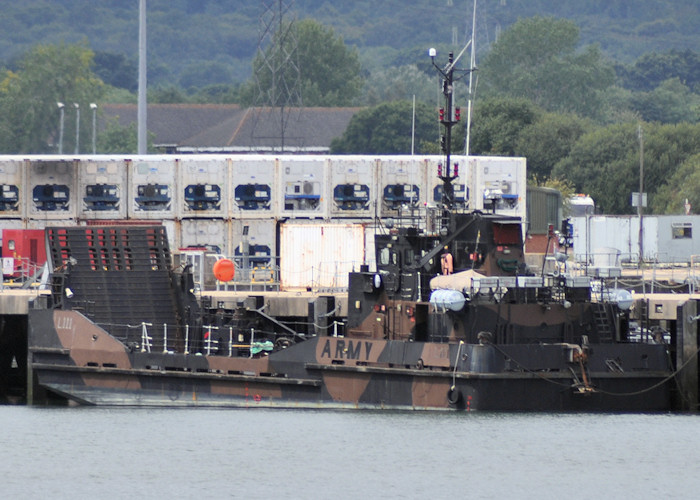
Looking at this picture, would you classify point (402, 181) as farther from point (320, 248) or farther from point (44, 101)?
point (44, 101)

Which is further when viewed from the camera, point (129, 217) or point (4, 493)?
point (129, 217)

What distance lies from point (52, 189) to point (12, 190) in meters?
1.31

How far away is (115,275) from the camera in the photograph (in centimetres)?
4159

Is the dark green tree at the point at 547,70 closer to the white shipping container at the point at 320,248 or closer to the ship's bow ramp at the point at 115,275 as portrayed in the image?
the white shipping container at the point at 320,248

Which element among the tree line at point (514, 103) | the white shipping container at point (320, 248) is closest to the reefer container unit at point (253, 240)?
the white shipping container at point (320, 248)

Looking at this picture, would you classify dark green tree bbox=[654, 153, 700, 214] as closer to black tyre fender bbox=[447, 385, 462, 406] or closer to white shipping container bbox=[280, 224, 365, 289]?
white shipping container bbox=[280, 224, 365, 289]

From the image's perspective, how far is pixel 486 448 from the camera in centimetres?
3484

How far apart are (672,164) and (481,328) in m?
58.4

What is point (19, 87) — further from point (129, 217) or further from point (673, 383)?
point (673, 383)

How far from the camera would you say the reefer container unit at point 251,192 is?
2151 inches

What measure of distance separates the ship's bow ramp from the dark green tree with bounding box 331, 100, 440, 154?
75.5 metres

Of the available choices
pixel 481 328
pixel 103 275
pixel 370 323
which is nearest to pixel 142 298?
pixel 103 275

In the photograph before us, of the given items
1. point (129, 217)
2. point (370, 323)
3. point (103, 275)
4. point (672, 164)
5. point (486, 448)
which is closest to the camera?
point (486, 448)

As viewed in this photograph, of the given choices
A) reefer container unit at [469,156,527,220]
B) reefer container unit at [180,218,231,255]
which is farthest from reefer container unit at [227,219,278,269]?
reefer container unit at [469,156,527,220]
